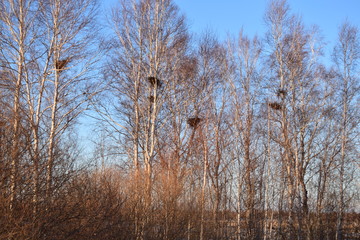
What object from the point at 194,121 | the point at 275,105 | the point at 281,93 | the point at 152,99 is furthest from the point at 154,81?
the point at 281,93

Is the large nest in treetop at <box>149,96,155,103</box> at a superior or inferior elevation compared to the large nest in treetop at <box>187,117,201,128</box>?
superior

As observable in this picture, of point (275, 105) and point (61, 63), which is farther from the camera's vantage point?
point (275, 105)

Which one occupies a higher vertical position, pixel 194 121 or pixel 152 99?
pixel 152 99

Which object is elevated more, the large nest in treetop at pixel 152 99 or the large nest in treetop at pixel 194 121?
the large nest in treetop at pixel 152 99

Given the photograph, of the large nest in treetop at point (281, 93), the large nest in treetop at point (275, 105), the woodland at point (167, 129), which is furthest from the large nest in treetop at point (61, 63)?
the large nest in treetop at point (281, 93)

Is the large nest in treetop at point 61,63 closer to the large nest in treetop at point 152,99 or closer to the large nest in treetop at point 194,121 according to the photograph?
the large nest in treetop at point 152,99

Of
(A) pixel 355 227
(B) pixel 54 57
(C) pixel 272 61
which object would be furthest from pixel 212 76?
(A) pixel 355 227

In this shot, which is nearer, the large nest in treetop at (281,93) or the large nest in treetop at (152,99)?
the large nest in treetop at (152,99)

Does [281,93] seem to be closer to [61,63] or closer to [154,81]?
[154,81]

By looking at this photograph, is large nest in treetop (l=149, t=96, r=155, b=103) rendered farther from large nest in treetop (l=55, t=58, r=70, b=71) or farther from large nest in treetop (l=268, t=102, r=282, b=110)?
large nest in treetop (l=268, t=102, r=282, b=110)

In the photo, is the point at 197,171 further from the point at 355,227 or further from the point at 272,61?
the point at 355,227

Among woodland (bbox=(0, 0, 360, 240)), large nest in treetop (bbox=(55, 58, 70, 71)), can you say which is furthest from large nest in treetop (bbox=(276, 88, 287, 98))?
large nest in treetop (bbox=(55, 58, 70, 71))

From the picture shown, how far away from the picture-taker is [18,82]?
10.3 metres

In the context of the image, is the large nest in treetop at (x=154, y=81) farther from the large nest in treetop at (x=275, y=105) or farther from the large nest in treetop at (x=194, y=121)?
the large nest in treetop at (x=275, y=105)
